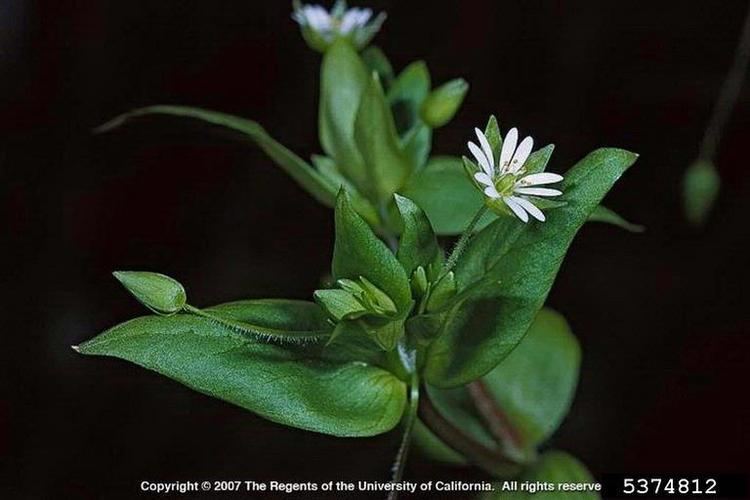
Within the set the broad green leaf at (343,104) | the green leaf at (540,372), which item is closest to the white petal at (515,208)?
the broad green leaf at (343,104)

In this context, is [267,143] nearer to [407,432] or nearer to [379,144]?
[379,144]

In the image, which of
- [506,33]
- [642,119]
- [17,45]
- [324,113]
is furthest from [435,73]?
[17,45]

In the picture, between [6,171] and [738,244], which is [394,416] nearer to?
[738,244]

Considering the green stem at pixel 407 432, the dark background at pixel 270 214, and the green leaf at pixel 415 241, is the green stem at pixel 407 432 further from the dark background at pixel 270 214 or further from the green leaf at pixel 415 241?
the dark background at pixel 270 214

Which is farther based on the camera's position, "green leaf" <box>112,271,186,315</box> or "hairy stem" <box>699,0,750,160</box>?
"hairy stem" <box>699,0,750,160</box>

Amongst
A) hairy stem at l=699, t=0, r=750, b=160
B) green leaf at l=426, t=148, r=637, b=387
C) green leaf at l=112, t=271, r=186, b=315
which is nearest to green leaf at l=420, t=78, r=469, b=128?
green leaf at l=426, t=148, r=637, b=387

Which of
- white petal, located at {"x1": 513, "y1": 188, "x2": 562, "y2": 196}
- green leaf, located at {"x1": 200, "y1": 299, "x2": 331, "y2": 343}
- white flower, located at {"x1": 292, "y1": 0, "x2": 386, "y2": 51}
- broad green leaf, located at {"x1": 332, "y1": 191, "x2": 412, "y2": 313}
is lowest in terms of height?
green leaf, located at {"x1": 200, "y1": 299, "x2": 331, "y2": 343}

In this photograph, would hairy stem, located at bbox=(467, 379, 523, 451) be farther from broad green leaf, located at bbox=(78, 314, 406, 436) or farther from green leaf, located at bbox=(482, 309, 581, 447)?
broad green leaf, located at bbox=(78, 314, 406, 436)

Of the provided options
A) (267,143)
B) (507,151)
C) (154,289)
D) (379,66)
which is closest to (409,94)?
(379,66)
